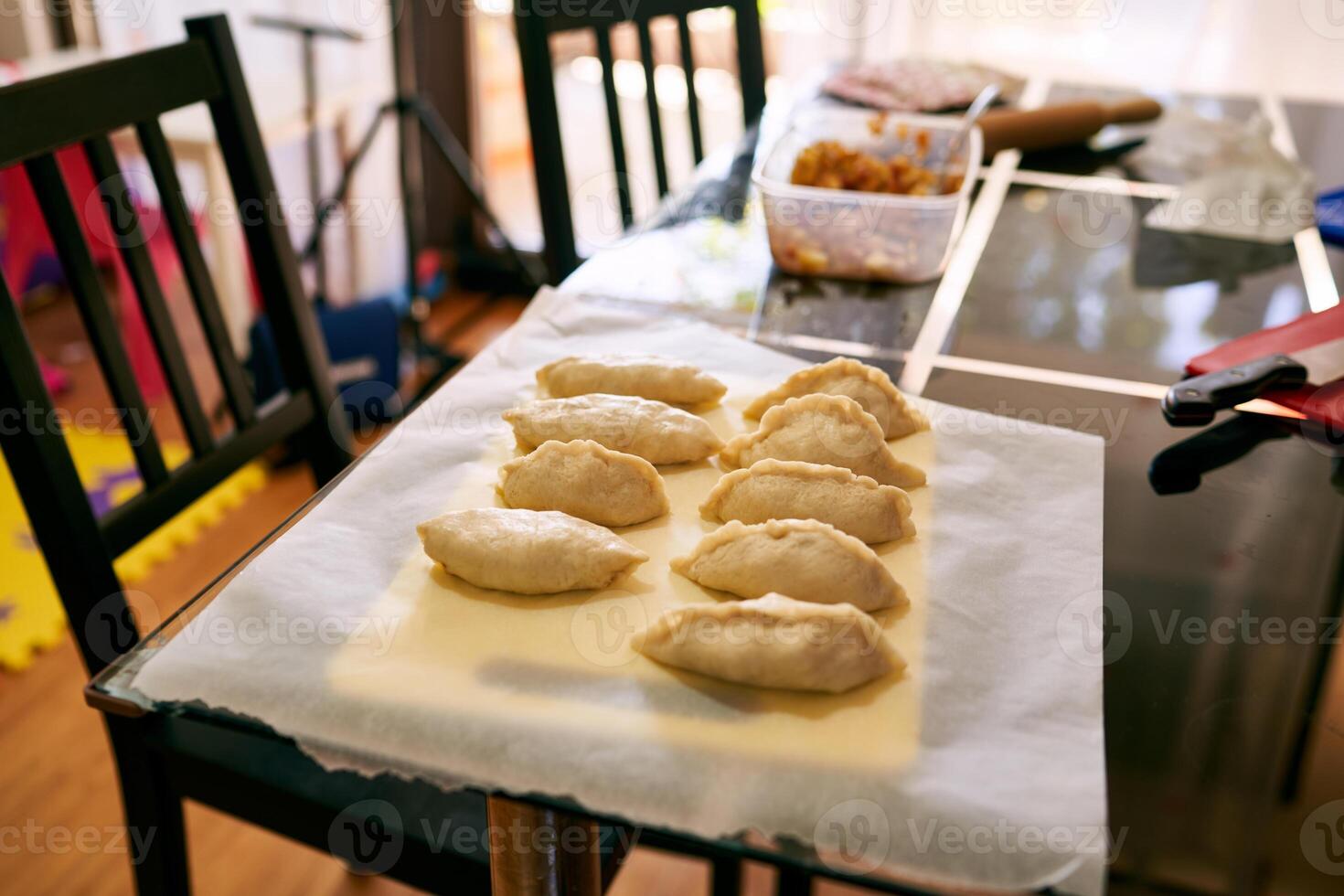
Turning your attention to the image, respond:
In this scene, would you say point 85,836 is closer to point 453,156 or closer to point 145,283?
point 145,283

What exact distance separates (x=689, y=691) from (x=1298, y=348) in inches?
28.3

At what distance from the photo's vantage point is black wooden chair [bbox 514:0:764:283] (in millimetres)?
1430

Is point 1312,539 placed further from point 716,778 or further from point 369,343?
point 369,343

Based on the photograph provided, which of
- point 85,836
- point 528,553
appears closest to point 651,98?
point 528,553

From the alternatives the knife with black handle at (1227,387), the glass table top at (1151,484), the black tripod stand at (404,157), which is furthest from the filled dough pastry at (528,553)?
the black tripod stand at (404,157)

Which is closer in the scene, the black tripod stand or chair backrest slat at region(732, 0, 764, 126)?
chair backrest slat at region(732, 0, 764, 126)

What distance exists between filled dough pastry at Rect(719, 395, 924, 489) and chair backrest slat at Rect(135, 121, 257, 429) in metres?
0.61

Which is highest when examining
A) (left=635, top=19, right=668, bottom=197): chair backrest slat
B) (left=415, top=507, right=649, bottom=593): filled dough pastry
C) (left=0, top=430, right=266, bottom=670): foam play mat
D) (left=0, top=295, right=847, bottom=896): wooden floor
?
(left=635, top=19, right=668, bottom=197): chair backrest slat

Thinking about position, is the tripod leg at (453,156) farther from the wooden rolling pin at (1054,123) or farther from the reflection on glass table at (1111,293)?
the reflection on glass table at (1111,293)

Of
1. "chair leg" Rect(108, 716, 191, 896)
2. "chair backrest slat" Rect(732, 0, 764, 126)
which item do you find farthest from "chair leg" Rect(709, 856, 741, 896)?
"chair backrest slat" Rect(732, 0, 764, 126)

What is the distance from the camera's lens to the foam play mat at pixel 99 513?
200cm

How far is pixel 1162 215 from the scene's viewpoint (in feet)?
4.57

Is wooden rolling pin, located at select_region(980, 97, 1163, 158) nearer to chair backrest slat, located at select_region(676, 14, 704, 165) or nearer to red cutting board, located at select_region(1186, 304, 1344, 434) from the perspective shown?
Result: chair backrest slat, located at select_region(676, 14, 704, 165)

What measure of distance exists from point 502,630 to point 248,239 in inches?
28.9
